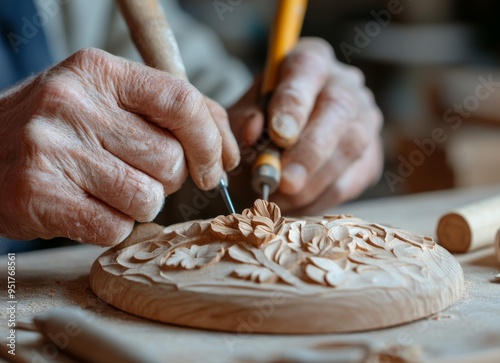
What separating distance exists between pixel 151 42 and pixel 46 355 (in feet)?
1.95

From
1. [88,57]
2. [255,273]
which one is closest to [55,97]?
[88,57]

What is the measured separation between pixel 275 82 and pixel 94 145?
0.70m

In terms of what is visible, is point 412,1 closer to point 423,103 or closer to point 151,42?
point 423,103

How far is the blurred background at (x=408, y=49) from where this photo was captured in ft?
13.9

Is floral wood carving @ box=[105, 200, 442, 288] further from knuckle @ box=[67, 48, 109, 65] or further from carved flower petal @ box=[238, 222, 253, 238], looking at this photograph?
knuckle @ box=[67, 48, 109, 65]

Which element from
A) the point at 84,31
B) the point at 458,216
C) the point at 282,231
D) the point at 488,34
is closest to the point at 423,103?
the point at 488,34

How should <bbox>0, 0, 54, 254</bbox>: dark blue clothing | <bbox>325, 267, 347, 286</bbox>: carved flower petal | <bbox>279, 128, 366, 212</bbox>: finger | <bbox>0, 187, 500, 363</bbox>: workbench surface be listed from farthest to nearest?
<bbox>0, 0, 54, 254</bbox>: dark blue clothing, <bbox>279, 128, 366, 212</bbox>: finger, <bbox>325, 267, 347, 286</bbox>: carved flower petal, <bbox>0, 187, 500, 363</bbox>: workbench surface

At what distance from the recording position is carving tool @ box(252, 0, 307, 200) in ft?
4.91

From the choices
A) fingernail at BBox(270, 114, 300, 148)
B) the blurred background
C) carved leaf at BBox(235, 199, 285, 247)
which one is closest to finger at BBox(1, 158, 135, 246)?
carved leaf at BBox(235, 199, 285, 247)

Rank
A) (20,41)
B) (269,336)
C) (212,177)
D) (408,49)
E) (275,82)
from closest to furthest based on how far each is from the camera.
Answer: (269,336) < (212,177) < (275,82) < (20,41) < (408,49)

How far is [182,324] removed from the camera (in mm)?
958

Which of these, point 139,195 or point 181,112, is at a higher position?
point 181,112

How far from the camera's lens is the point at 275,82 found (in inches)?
67.3

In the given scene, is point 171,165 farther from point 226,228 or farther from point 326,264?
point 326,264
